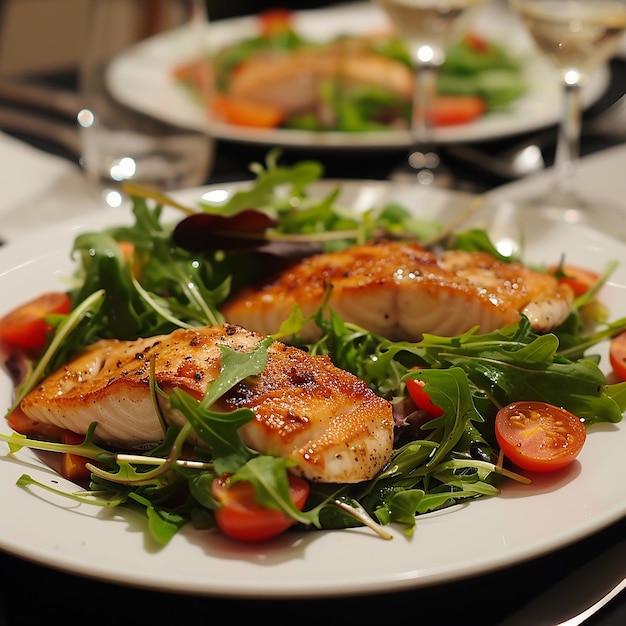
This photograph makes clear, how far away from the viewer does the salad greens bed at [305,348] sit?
1.78 m

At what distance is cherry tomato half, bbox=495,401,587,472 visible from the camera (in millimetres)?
1857

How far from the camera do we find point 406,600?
175 cm

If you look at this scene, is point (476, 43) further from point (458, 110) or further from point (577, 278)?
point (577, 278)

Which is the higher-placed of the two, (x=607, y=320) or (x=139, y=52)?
(x=139, y=52)

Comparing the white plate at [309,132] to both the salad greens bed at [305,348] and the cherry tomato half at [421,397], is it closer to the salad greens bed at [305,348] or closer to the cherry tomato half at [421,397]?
the salad greens bed at [305,348]

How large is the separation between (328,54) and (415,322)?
325 cm

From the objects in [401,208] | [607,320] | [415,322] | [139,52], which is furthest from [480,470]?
[139,52]

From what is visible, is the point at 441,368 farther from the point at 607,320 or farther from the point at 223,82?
the point at 223,82

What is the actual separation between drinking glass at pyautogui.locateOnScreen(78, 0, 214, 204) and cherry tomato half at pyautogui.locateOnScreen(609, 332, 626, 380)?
7.61ft

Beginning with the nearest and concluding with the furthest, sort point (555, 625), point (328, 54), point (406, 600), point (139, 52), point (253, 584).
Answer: point (253, 584) < point (555, 625) < point (406, 600) < point (139, 52) < point (328, 54)

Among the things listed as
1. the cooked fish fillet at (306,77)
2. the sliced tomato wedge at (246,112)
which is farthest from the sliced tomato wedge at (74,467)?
the cooked fish fillet at (306,77)

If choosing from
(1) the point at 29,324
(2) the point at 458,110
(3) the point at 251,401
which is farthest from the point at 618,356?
(2) the point at 458,110

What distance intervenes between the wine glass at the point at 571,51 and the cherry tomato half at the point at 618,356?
105 cm

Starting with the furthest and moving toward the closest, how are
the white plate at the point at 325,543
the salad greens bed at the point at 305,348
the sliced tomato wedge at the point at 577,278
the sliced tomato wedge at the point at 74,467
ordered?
the sliced tomato wedge at the point at 577,278
the sliced tomato wedge at the point at 74,467
the salad greens bed at the point at 305,348
the white plate at the point at 325,543
